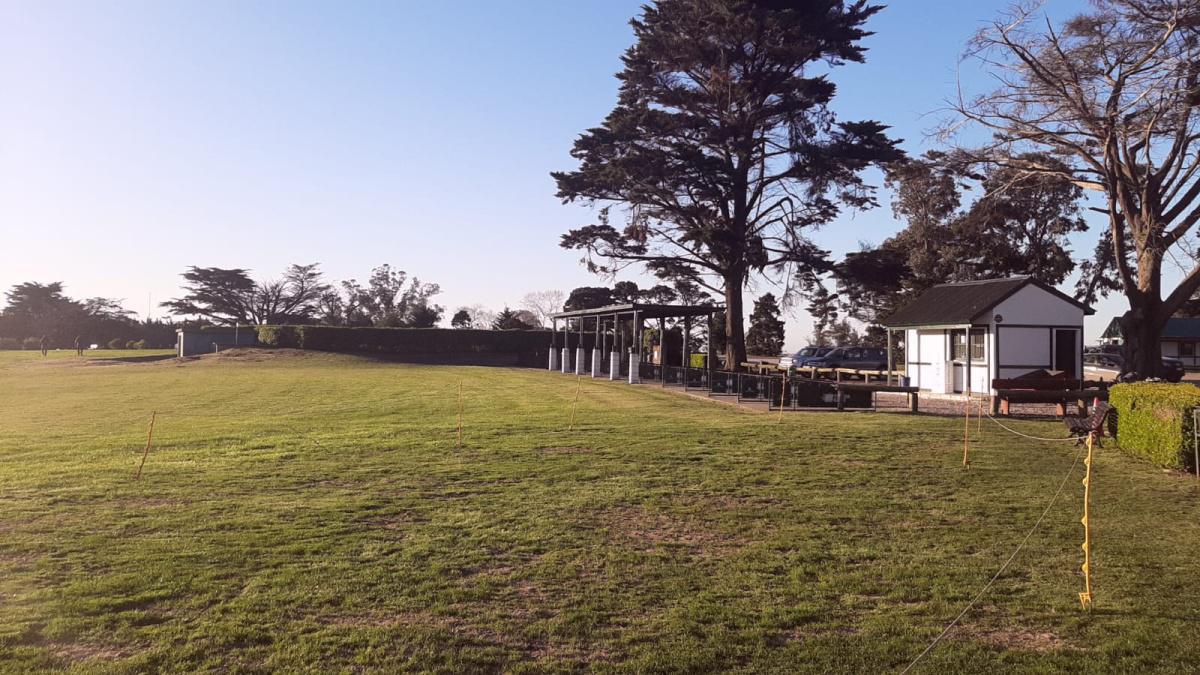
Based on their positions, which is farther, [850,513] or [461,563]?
[850,513]

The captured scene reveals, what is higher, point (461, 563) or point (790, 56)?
point (790, 56)

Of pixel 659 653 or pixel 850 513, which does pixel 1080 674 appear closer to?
pixel 659 653

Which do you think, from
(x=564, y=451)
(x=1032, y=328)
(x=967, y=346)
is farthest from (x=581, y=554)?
(x=1032, y=328)

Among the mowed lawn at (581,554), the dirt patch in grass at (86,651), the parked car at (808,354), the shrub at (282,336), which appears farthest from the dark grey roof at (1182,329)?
the dirt patch in grass at (86,651)

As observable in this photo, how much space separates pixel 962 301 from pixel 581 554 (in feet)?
81.1

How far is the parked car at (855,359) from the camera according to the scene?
4294cm

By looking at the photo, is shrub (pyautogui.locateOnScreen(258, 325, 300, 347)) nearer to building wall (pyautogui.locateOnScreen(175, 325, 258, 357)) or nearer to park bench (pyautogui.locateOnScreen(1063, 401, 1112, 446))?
building wall (pyautogui.locateOnScreen(175, 325, 258, 357))

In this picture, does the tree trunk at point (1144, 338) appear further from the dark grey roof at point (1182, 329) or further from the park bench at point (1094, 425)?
the dark grey roof at point (1182, 329)

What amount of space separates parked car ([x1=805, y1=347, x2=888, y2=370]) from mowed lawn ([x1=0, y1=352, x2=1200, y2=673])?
27816 millimetres

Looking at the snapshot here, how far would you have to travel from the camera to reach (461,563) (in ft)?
23.6

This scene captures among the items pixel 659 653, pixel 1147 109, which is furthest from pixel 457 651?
pixel 1147 109

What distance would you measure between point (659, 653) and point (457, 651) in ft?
4.14

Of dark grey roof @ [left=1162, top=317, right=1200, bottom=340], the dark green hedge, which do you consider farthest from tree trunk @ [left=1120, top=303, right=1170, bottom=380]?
dark grey roof @ [left=1162, top=317, right=1200, bottom=340]

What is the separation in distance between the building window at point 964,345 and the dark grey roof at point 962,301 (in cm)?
72
